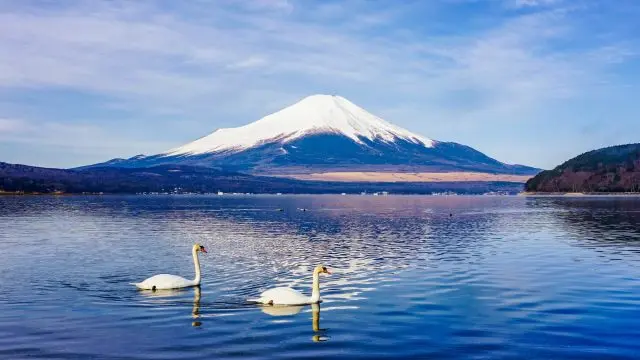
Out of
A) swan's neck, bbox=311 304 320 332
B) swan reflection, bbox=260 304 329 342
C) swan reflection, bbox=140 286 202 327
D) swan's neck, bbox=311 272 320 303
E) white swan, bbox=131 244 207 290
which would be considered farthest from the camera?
white swan, bbox=131 244 207 290

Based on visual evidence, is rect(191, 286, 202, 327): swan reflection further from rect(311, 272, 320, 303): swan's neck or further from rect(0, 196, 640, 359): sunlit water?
rect(311, 272, 320, 303): swan's neck

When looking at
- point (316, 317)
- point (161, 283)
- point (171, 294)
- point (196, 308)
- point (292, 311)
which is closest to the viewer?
point (316, 317)

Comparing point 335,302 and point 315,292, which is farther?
point 335,302

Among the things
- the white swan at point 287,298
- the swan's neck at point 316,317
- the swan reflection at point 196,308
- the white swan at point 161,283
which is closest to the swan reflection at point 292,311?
the swan's neck at point 316,317

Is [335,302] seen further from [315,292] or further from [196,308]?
[196,308]

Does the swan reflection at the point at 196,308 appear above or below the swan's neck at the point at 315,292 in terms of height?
below

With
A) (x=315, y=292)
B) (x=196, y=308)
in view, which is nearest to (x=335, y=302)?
(x=315, y=292)

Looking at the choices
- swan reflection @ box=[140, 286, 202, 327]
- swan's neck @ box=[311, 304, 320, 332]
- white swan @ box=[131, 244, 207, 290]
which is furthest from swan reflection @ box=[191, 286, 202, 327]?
swan's neck @ box=[311, 304, 320, 332]

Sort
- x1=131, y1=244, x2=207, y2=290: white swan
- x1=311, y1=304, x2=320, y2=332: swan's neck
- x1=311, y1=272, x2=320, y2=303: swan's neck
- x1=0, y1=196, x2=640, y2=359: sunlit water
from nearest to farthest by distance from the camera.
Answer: x1=0, y1=196, x2=640, y2=359: sunlit water, x1=311, y1=304, x2=320, y2=332: swan's neck, x1=311, y1=272, x2=320, y2=303: swan's neck, x1=131, y1=244, x2=207, y2=290: white swan

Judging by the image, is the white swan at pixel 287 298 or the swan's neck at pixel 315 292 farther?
the swan's neck at pixel 315 292

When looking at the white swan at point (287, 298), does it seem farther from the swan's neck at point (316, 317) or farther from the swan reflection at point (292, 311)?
the swan's neck at point (316, 317)

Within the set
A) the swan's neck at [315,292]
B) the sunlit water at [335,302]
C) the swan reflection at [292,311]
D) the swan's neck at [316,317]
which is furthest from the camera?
the swan's neck at [315,292]

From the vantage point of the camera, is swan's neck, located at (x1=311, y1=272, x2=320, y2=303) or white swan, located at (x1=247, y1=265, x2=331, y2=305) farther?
swan's neck, located at (x1=311, y1=272, x2=320, y2=303)

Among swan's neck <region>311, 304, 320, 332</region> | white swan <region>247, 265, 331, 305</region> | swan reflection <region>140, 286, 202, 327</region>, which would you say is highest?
white swan <region>247, 265, 331, 305</region>
